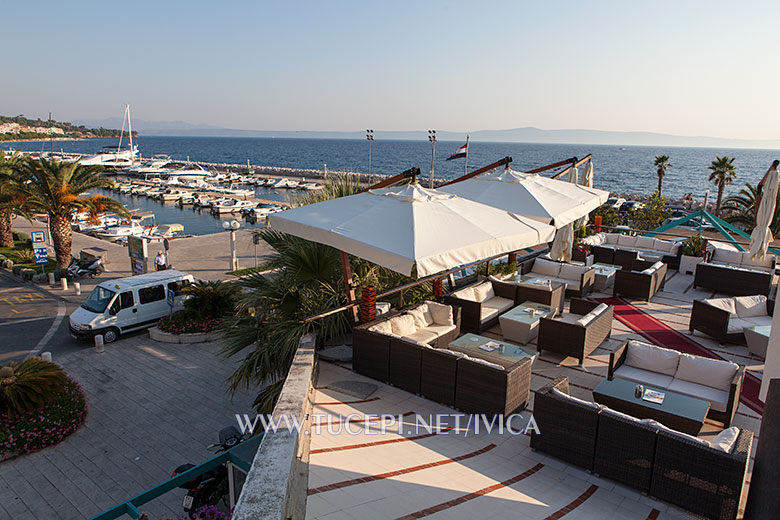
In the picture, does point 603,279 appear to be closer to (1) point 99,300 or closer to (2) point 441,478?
(2) point 441,478

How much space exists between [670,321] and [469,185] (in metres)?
4.75

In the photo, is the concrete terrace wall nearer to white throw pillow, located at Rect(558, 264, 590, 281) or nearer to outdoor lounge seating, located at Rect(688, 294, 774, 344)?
outdoor lounge seating, located at Rect(688, 294, 774, 344)

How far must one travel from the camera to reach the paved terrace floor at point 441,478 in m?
4.02

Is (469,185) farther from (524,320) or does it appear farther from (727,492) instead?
(727,492)

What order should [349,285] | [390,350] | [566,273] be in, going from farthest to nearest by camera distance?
[566,273] → [349,285] → [390,350]

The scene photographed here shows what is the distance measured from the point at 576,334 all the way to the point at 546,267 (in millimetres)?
4316

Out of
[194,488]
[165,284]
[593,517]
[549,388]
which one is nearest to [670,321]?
[549,388]

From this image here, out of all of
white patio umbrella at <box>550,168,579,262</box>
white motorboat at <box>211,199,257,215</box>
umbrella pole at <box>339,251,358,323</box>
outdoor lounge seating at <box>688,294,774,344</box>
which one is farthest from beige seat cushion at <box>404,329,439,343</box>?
white motorboat at <box>211,199,257,215</box>

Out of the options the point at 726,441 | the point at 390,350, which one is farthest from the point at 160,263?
the point at 726,441

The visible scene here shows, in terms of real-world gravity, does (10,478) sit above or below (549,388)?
below

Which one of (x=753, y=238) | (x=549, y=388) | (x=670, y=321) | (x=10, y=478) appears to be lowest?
(x=10, y=478)

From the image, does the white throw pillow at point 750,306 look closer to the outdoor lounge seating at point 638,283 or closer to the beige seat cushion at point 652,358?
the outdoor lounge seating at point 638,283

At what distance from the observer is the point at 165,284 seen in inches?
536

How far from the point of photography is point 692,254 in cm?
1315
